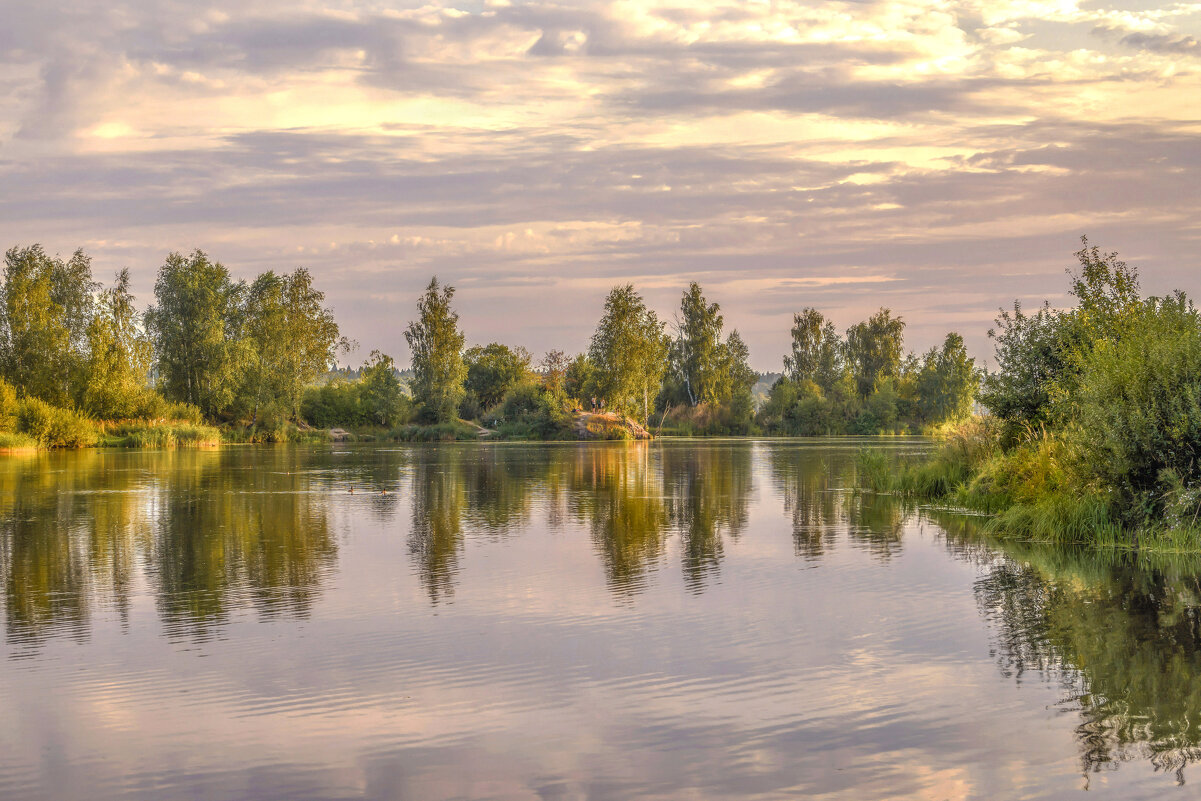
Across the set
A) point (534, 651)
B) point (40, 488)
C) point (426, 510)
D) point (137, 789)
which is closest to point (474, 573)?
point (534, 651)

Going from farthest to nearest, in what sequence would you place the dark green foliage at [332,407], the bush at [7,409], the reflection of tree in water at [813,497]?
1. the dark green foliage at [332,407]
2. the bush at [7,409]
3. the reflection of tree in water at [813,497]

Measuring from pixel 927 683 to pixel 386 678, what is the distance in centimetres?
459

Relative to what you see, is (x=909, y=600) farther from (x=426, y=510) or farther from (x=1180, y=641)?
(x=426, y=510)

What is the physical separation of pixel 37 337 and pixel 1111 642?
74.8 m

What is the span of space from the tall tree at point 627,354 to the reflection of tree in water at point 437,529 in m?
58.5

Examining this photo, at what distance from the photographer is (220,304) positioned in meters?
81.5

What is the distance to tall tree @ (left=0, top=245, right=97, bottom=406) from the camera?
69.7 m

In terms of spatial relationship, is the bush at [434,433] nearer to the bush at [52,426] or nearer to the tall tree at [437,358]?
the tall tree at [437,358]

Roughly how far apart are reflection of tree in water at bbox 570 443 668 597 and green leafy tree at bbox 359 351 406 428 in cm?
4965

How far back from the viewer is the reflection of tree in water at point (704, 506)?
1614 cm

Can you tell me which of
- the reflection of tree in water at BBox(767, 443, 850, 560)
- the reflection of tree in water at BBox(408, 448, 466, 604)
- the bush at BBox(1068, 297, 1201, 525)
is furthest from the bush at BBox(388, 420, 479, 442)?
the bush at BBox(1068, 297, 1201, 525)

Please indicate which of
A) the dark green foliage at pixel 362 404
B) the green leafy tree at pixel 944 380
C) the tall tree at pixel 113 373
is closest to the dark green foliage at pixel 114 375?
the tall tree at pixel 113 373

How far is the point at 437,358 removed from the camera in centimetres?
8888

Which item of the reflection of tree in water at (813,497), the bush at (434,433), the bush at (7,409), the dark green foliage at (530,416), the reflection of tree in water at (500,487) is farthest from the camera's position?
the dark green foliage at (530,416)
